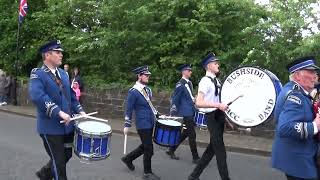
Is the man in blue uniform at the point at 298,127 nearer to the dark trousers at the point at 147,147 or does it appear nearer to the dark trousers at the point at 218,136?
the dark trousers at the point at 218,136

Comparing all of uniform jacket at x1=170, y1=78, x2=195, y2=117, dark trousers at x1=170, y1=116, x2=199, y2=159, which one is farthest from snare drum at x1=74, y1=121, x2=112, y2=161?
uniform jacket at x1=170, y1=78, x2=195, y2=117

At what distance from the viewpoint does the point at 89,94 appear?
766 inches

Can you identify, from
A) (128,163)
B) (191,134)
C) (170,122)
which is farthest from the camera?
(191,134)

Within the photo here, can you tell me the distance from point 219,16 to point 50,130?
437 inches

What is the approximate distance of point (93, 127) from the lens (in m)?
6.82

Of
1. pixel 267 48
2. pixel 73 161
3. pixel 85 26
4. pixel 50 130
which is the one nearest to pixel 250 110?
pixel 50 130

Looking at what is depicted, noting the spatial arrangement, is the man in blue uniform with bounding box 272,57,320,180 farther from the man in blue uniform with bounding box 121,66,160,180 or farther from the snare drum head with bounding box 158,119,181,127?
the man in blue uniform with bounding box 121,66,160,180

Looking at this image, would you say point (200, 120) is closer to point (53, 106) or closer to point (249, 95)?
point (249, 95)

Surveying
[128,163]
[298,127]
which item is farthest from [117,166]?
[298,127]

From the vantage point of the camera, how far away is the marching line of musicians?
4801 millimetres

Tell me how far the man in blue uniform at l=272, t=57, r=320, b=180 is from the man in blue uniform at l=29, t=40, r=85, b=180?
8.40ft

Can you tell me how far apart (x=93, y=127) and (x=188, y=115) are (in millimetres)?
3892

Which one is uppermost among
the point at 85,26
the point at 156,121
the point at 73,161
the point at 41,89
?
the point at 85,26

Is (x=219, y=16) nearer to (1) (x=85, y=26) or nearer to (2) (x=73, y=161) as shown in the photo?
(1) (x=85, y=26)
